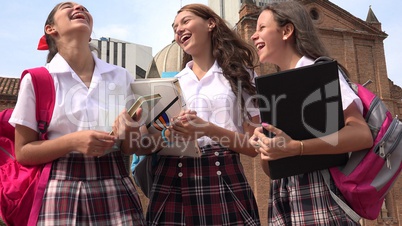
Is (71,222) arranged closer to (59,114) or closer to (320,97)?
(59,114)

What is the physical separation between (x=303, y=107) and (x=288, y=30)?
687 millimetres

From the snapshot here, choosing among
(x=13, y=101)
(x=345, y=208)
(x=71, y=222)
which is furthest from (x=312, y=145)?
(x=13, y=101)

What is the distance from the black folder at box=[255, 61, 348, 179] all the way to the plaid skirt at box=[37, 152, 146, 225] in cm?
90

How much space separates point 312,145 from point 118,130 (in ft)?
3.63

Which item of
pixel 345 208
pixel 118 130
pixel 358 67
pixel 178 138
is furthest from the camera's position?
pixel 358 67

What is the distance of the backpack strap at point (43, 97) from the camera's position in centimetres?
244

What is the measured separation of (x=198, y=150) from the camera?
8.71 ft

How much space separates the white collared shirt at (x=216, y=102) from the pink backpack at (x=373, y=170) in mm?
800

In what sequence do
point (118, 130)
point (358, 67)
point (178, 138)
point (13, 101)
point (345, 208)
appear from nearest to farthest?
point (345, 208) < point (118, 130) < point (178, 138) < point (13, 101) < point (358, 67)

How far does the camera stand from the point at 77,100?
8.43 feet

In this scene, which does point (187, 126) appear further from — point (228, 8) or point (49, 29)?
point (228, 8)

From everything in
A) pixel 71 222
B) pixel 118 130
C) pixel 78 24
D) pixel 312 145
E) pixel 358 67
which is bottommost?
pixel 71 222

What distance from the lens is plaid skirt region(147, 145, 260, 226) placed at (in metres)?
2.63

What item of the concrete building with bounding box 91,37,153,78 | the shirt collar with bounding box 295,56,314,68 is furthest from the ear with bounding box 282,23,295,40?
the concrete building with bounding box 91,37,153,78
